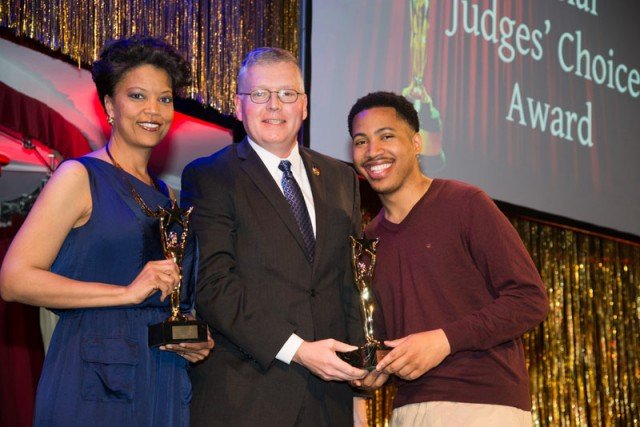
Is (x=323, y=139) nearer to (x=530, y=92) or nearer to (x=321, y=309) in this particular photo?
(x=530, y=92)

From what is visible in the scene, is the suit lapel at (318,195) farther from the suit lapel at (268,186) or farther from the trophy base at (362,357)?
the trophy base at (362,357)

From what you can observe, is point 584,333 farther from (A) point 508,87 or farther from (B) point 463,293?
(B) point 463,293

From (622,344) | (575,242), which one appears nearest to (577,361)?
(622,344)

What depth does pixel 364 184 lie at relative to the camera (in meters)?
5.07

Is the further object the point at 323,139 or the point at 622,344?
the point at 622,344

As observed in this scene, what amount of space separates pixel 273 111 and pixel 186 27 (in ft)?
5.26

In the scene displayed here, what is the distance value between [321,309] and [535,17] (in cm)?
338

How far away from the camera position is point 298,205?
2570 millimetres

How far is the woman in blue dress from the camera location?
2.24 meters

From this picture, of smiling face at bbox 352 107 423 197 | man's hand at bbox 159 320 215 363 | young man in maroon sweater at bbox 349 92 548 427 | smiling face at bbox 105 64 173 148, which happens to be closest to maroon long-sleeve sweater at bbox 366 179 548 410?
young man in maroon sweater at bbox 349 92 548 427

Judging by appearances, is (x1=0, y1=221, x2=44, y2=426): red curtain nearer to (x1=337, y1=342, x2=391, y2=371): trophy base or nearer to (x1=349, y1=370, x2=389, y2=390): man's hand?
(x1=349, y1=370, x2=389, y2=390): man's hand

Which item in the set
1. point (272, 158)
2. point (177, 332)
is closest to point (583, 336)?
point (272, 158)

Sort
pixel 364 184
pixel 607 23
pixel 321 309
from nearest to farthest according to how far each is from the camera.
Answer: pixel 321 309, pixel 364 184, pixel 607 23

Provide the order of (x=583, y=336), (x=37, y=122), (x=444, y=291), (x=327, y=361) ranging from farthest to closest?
(x=583, y=336) → (x=37, y=122) → (x=444, y=291) → (x=327, y=361)
